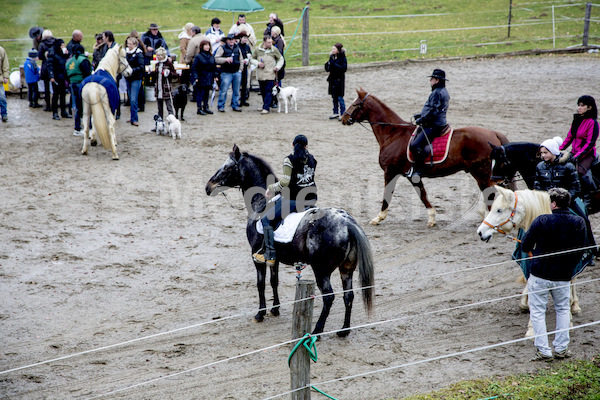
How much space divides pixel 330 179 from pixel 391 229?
2477mm

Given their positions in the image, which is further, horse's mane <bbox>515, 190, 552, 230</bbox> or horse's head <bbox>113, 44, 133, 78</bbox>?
horse's head <bbox>113, 44, 133, 78</bbox>

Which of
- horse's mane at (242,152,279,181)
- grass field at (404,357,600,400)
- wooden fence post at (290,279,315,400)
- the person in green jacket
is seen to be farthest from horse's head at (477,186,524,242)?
the person in green jacket

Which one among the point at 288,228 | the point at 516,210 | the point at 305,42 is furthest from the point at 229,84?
the point at 516,210

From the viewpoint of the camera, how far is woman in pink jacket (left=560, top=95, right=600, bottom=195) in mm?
8586

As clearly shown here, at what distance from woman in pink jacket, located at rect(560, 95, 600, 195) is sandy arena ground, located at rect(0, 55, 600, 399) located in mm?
1418

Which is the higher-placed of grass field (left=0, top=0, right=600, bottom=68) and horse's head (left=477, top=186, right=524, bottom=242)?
grass field (left=0, top=0, right=600, bottom=68)

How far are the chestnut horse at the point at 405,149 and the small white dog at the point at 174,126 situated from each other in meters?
5.07

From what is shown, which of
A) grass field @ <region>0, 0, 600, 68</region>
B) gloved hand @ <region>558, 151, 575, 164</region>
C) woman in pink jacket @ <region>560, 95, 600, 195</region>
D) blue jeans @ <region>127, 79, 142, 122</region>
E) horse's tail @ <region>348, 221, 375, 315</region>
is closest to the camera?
horse's tail @ <region>348, 221, 375, 315</region>

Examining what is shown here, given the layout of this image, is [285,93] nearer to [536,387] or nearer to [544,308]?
[544,308]

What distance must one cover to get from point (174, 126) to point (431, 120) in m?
7.08

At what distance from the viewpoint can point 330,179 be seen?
12.6 metres

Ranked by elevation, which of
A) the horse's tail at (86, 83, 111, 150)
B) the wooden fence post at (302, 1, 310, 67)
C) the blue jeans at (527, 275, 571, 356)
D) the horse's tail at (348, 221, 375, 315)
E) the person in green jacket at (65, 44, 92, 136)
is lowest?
the blue jeans at (527, 275, 571, 356)

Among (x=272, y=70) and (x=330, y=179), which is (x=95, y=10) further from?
(x=330, y=179)

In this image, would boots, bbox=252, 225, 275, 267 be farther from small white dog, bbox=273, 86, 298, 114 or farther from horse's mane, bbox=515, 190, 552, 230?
small white dog, bbox=273, 86, 298, 114
